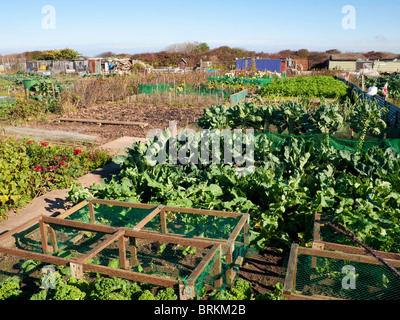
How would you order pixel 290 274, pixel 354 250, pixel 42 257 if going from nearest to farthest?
pixel 290 274
pixel 42 257
pixel 354 250

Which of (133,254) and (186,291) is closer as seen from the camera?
(186,291)

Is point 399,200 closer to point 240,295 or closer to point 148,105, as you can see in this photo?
point 240,295

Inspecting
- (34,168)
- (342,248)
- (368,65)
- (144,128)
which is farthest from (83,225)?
(368,65)

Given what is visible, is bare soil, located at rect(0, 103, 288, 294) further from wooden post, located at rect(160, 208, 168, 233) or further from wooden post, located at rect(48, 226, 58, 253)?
wooden post, located at rect(160, 208, 168, 233)

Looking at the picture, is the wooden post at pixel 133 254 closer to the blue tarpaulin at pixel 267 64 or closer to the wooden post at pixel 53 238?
the wooden post at pixel 53 238

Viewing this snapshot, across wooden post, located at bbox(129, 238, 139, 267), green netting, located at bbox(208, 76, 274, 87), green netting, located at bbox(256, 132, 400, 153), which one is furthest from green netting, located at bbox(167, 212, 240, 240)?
green netting, located at bbox(208, 76, 274, 87)

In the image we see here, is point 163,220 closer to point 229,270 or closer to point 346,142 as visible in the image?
point 229,270

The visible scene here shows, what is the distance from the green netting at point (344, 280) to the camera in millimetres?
3477

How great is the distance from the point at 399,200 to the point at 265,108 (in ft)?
17.2

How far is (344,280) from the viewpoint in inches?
144

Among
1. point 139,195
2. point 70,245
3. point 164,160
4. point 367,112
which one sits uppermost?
point 367,112

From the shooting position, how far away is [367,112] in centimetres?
879
